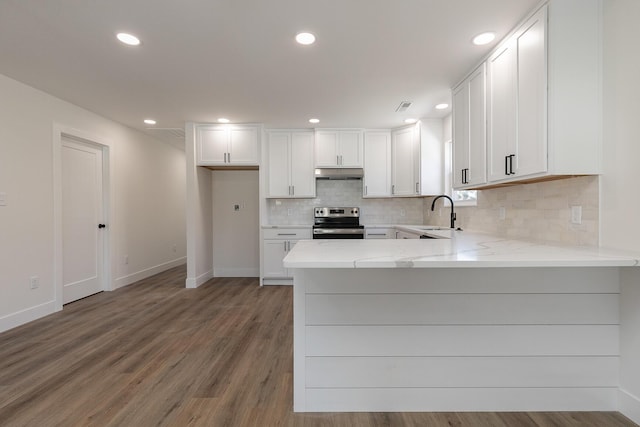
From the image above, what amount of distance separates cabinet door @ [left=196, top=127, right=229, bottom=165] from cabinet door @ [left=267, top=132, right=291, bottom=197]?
0.67 meters

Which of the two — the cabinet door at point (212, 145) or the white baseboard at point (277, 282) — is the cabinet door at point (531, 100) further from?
the cabinet door at point (212, 145)

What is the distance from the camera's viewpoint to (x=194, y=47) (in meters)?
2.31

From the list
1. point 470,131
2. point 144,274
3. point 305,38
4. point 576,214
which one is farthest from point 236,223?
point 576,214

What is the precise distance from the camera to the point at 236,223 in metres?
5.13

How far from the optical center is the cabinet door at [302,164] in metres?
4.62

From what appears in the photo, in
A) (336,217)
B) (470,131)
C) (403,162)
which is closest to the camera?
(470,131)

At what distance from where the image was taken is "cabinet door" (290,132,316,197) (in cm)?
462

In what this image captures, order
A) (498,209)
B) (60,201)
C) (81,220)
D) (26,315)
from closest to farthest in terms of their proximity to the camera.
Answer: (498,209), (26,315), (60,201), (81,220)

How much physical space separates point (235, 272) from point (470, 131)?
411cm

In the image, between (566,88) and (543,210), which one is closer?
(566,88)

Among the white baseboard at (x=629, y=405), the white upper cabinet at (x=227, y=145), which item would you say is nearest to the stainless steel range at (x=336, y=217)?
the white upper cabinet at (x=227, y=145)

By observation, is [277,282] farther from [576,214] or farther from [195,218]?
[576,214]

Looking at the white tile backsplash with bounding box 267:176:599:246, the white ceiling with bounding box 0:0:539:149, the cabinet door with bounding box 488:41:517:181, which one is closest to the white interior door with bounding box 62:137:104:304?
the white ceiling with bounding box 0:0:539:149

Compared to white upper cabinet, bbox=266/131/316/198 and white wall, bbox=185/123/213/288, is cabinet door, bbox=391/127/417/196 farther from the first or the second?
white wall, bbox=185/123/213/288
